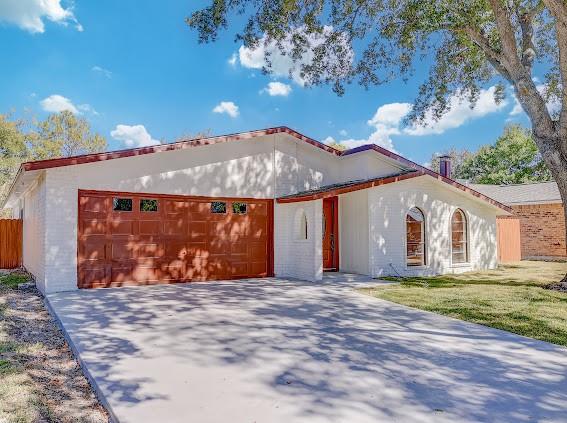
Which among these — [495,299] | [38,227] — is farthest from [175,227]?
[495,299]

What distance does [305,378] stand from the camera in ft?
13.6

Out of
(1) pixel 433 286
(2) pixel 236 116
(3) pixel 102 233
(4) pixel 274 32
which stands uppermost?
(2) pixel 236 116

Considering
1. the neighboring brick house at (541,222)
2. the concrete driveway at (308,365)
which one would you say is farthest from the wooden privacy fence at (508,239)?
the concrete driveway at (308,365)

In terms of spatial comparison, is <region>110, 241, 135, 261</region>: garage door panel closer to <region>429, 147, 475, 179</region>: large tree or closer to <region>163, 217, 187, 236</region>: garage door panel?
<region>163, 217, 187, 236</region>: garage door panel

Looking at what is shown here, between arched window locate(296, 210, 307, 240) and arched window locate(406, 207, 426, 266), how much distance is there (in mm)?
3306

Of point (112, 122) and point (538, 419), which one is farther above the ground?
point (112, 122)

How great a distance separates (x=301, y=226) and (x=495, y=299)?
5752mm

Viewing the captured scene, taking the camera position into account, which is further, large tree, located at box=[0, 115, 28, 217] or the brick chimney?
large tree, located at box=[0, 115, 28, 217]

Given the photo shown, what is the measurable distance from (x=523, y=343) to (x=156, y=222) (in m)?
8.72

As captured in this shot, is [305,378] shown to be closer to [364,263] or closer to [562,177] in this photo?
[364,263]

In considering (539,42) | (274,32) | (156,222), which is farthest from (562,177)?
(156,222)

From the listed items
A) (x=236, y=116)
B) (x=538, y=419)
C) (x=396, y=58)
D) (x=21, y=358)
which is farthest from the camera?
(x=236, y=116)

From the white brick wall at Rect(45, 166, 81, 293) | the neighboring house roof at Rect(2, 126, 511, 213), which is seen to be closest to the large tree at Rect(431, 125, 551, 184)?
the neighboring house roof at Rect(2, 126, 511, 213)

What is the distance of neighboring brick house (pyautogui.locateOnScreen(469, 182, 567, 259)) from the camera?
777 inches
